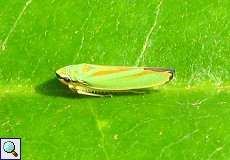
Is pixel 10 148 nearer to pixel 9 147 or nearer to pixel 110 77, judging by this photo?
pixel 9 147

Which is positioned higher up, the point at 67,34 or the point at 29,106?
the point at 67,34

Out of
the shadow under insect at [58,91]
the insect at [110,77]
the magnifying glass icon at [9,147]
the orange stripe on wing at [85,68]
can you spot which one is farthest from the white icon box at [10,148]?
the orange stripe on wing at [85,68]

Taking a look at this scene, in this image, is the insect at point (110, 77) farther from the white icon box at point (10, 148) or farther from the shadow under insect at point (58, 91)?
the white icon box at point (10, 148)

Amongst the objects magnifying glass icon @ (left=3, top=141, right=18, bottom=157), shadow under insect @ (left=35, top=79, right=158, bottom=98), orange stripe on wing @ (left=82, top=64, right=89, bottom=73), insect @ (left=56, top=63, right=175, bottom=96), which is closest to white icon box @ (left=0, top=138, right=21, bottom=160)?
magnifying glass icon @ (left=3, top=141, right=18, bottom=157)

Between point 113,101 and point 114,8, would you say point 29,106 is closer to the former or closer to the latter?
point 113,101

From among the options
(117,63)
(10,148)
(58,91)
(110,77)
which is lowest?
(10,148)

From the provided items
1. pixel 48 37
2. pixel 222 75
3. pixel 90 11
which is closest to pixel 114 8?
pixel 90 11

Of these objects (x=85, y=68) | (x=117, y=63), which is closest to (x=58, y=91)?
(x=85, y=68)

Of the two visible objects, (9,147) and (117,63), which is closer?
(9,147)
